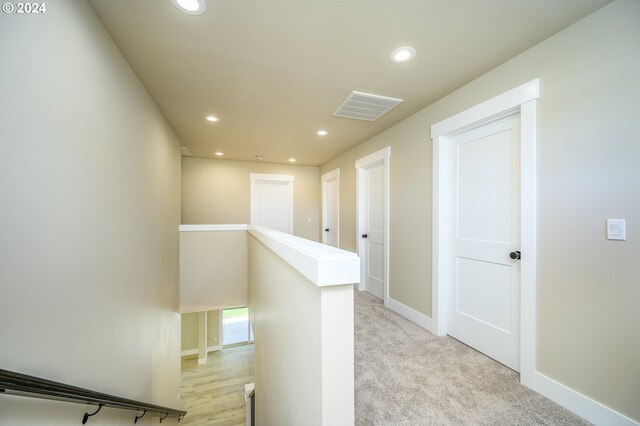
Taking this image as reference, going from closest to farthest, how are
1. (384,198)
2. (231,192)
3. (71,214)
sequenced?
(71,214), (384,198), (231,192)

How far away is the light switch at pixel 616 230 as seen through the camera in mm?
1251

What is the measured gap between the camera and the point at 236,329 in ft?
23.7

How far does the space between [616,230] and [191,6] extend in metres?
2.65

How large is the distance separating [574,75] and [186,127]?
3.82 meters

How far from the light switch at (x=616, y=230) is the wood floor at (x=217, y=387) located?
5109 mm

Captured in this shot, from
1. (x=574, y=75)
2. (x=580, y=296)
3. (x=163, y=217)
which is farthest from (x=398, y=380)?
(x=163, y=217)

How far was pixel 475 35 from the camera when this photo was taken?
1.54 metres

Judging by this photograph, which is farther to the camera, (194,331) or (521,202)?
(194,331)

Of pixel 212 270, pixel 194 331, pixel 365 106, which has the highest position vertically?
pixel 365 106

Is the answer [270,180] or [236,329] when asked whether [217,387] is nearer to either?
[236,329]

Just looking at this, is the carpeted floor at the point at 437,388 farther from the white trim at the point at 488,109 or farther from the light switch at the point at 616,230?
the white trim at the point at 488,109

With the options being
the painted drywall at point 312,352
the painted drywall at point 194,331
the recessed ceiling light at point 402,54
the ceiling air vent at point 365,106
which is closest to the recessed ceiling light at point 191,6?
the recessed ceiling light at point 402,54

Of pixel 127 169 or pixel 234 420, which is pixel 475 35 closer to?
pixel 127 169

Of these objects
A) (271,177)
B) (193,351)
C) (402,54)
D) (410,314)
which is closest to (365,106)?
(402,54)
